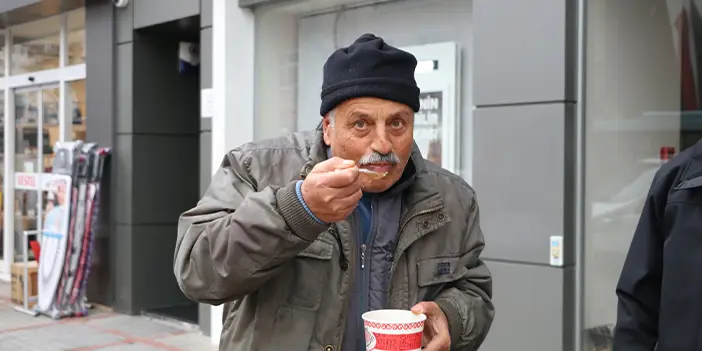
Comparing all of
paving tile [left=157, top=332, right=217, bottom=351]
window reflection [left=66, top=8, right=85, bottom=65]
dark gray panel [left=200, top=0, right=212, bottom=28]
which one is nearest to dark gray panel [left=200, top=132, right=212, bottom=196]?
dark gray panel [left=200, top=0, right=212, bottom=28]

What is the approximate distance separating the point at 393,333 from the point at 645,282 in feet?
3.28

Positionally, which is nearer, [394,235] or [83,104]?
[394,235]

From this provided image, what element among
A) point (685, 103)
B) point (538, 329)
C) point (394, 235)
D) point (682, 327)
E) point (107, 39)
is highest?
point (107, 39)

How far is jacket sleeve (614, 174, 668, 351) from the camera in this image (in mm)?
2475

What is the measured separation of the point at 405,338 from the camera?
6.30 ft

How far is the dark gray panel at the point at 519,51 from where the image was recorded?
4.88m

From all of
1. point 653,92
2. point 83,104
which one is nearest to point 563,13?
point 653,92

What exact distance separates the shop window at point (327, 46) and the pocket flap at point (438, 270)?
3586 millimetres

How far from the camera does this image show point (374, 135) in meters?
2.16

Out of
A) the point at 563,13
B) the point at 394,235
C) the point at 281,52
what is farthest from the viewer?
the point at 281,52

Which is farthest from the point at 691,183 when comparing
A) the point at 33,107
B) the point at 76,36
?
the point at 33,107

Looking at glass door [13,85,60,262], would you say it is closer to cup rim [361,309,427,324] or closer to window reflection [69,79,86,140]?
window reflection [69,79,86,140]

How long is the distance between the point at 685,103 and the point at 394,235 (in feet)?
12.7

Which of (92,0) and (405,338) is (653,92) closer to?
(405,338)
